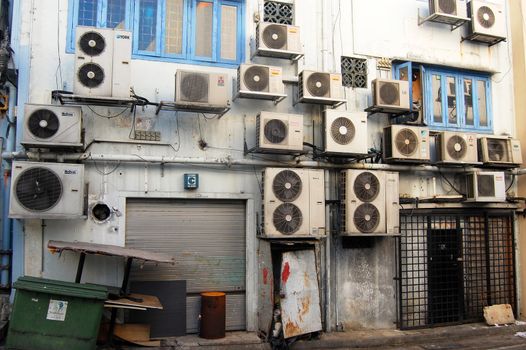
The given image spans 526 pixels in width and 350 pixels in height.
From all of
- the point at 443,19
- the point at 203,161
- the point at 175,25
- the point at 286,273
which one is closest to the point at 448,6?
the point at 443,19

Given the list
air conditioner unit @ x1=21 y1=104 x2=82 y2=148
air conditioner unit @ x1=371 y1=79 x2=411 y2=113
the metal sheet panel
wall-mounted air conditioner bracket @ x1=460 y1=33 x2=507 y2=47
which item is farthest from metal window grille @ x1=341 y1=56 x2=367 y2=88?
air conditioner unit @ x1=21 y1=104 x2=82 y2=148

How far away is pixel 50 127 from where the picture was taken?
722cm

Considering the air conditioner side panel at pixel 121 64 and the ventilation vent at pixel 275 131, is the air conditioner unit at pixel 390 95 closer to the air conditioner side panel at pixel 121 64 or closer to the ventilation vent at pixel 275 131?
the ventilation vent at pixel 275 131

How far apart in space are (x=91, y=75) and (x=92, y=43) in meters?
0.51

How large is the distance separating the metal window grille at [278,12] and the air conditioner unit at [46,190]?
14.5 ft

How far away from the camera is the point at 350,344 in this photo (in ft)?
27.1

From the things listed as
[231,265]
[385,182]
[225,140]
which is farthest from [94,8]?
[385,182]

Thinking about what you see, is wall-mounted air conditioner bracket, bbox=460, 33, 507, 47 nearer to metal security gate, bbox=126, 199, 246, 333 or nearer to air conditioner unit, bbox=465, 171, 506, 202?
air conditioner unit, bbox=465, 171, 506, 202

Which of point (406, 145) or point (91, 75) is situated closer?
point (91, 75)

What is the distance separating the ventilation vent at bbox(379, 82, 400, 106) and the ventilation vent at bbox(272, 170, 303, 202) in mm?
2342

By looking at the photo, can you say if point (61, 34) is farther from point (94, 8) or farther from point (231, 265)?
point (231, 265)

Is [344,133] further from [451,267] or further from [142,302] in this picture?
[142,302]

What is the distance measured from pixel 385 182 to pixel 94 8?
234 inches

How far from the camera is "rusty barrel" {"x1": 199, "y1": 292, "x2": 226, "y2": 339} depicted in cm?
788
